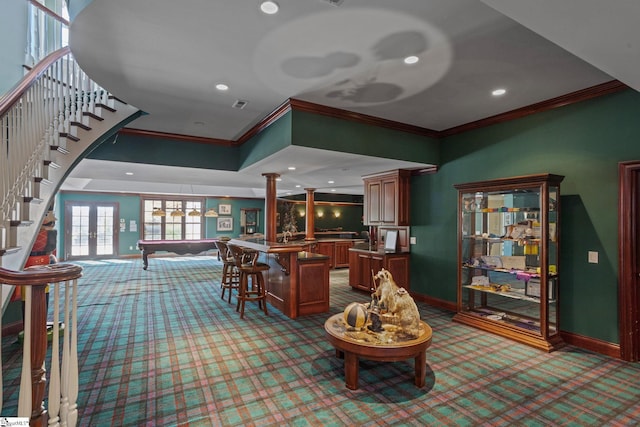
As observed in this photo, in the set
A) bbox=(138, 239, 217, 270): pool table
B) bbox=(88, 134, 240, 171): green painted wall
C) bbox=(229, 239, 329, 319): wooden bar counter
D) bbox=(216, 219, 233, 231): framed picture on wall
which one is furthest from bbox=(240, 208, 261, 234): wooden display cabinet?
bbox=(229, 239, 329, 319): wooden bar counter

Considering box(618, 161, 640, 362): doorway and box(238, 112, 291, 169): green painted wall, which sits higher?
box(238, 112, 291, 169): green painted wall

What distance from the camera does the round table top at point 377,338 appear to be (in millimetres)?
2631

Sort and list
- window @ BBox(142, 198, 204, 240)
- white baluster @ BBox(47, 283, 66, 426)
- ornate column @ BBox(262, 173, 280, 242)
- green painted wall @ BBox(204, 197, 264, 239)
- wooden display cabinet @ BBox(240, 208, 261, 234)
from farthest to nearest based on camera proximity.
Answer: wooden display cabinet @ BBox(240, 208, 261, 234) < green painted wall @ BBox(204, 197, 264, 239) < window @ BBox(142, 198, 204, 240) < ornate column @ BBox(262, 173, 280, 242) < white baluster @ BBox(47, 283, 66, 426)

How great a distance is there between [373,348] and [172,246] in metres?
8.23

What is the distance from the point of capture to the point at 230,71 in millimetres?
3139

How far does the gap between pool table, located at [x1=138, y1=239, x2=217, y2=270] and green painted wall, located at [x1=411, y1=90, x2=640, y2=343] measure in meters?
7.95

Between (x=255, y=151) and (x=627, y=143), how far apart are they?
4.67 meters

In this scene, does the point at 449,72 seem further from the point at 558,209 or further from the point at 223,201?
the point at 223,201

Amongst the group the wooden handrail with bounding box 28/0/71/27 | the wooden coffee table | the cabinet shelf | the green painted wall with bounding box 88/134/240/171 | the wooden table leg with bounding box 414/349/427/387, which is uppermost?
the wooden handrail with bounding box 28/0/71/27

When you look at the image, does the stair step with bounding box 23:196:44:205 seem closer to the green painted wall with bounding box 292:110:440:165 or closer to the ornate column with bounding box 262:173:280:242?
the green painted wall with bounding box 292:110:440:165

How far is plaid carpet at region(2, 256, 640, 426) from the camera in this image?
7.87 ft

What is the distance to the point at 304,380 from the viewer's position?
292cm

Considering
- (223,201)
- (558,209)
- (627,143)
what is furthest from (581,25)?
(223,201)

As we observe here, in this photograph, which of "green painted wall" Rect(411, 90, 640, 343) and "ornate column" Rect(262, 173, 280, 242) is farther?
"ornate column" Rect(262, 173, 280, 242)
